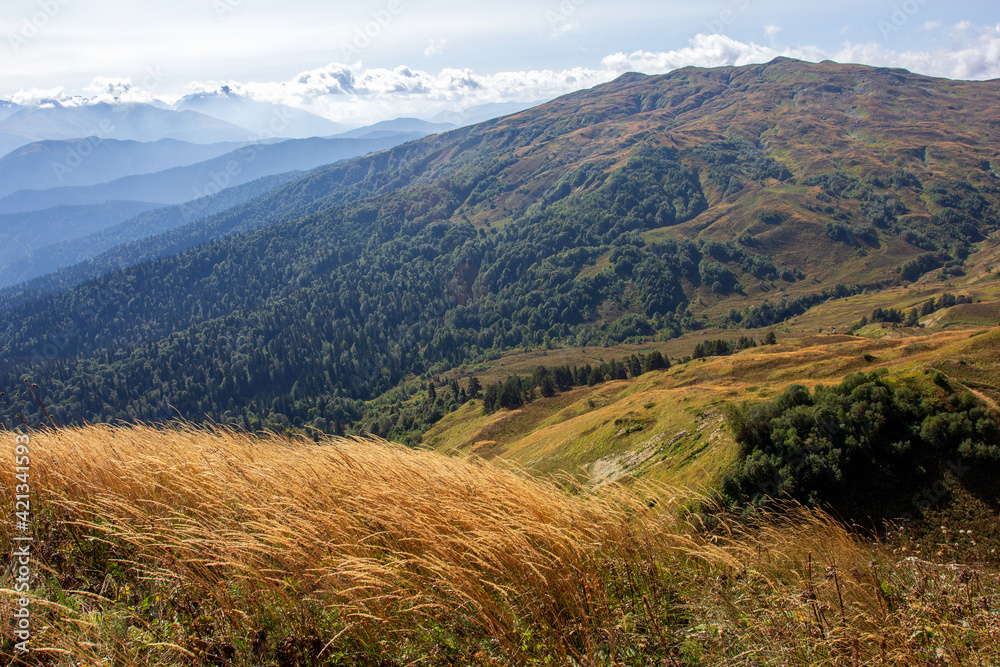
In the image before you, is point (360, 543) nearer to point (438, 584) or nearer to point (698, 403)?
point (438, 584)

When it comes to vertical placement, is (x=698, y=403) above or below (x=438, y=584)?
below

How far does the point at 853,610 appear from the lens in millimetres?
4609

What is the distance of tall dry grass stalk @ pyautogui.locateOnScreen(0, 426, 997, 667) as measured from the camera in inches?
160

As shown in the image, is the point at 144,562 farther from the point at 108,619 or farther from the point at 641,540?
the point at 641,540

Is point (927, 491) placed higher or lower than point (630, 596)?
lower

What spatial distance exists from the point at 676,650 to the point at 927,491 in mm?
20373

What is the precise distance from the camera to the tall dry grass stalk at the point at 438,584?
4.07m

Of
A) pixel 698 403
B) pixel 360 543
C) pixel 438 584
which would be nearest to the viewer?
pixel 438 584

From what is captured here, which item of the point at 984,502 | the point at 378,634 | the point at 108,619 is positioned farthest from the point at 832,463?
the point at 108,619

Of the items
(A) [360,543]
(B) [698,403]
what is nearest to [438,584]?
(A) [360,543]

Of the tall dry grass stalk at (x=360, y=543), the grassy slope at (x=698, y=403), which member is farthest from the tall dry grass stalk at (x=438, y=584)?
the grassy slope at (x=698, y=403)

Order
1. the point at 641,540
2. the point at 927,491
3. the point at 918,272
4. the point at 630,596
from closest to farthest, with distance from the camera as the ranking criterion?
1. the point at 630,596
2. the point at 641,540
3. the point at 927,491
4. the point at 918,272

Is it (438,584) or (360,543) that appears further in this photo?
(360,543)

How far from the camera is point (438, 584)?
439 cm
